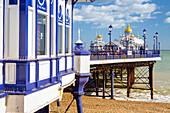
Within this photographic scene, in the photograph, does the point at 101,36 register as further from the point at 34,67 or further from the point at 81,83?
the point at 34,67

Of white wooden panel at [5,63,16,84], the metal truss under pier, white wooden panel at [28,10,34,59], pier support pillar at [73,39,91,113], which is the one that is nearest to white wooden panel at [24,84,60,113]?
white wooden panel at [5,63,16,84]

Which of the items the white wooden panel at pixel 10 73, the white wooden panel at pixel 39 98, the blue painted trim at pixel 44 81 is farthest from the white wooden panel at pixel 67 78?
the white wooden panel at pixel 10 73

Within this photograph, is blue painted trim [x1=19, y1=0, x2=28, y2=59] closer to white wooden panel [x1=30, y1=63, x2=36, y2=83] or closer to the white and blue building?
the white and blue building

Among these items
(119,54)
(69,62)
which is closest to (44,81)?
(69,62)

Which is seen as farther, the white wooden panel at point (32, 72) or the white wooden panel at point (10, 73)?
the white wooden panel at point (32, 72)

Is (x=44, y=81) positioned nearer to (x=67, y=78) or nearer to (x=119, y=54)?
(x=67, y=78)

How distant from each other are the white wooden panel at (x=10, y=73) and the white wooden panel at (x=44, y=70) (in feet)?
1.98

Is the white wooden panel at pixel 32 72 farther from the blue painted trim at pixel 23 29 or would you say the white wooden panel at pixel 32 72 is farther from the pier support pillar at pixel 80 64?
the pier support pillar at pixel 80 64

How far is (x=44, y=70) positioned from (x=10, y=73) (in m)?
0.81

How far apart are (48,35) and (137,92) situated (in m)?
23.6

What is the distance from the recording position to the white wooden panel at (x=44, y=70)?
4270 mm

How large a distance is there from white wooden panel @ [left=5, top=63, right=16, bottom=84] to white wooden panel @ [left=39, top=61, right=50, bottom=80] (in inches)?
23.8

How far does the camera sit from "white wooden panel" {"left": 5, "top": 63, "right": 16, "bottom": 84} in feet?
12.4

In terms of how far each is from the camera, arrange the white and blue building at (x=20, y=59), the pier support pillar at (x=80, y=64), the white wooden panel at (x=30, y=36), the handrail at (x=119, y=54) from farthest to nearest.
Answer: the handrail at (x=119, y=54) < the pier support pillar at (x=80, y=64) < the white wooden panel at (x=30, y=36) < the white and blue building at (x=20, y=59)
